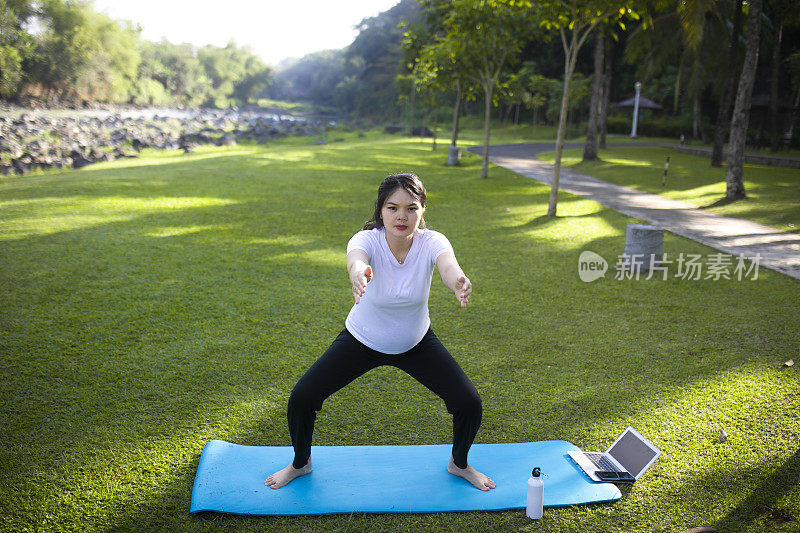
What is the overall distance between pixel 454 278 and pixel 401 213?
1.44ft

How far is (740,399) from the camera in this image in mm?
4055

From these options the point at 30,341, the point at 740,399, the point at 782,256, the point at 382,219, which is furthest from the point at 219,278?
the point at 782,256

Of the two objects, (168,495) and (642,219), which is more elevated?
(642,219)

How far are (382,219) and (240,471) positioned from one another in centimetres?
169

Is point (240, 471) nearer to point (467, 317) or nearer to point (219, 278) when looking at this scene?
point (467, 317)

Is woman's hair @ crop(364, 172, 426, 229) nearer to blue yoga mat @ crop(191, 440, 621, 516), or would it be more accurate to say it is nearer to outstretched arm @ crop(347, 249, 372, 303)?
outstretched arm @ crop(347, 249, 372, 303)

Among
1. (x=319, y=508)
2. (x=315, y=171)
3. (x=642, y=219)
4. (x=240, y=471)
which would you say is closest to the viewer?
(x=319, y=508)

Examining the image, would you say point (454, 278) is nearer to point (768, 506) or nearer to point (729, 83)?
point (768, 506)

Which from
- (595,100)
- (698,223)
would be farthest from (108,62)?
(698,223)

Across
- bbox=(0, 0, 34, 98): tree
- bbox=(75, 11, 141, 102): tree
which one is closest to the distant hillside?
bbox=(75, 11, 141, 102): tree

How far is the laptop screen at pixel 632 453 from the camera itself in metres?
3.15

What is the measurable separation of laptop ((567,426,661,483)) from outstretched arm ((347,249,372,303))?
6.04ft

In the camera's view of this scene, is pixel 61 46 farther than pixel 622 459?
Yes

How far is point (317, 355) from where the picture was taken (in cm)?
465
